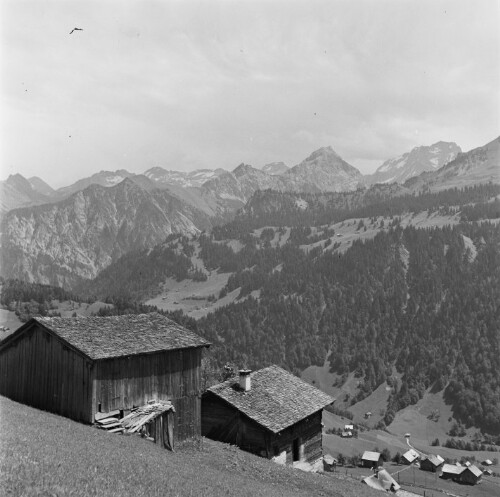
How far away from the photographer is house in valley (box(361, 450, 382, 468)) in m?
136

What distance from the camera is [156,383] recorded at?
37.5 meters

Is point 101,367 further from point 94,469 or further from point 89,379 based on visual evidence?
point 94,469

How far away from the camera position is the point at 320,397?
167 ft

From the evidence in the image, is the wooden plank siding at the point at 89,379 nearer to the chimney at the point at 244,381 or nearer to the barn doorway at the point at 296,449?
the chimney at the point at 244,381

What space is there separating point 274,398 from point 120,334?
1696 centimetres

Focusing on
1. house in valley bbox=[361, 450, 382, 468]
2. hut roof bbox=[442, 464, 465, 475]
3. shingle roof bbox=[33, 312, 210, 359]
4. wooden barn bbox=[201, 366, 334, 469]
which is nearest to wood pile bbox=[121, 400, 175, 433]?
shingle roof bbox=[33, 312, 210, 359]

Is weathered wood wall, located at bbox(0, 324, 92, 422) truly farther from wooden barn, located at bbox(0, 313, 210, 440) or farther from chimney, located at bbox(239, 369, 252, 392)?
chimney, located at bbox(239, 369, 252, 392)

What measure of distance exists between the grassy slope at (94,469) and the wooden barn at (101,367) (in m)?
4.04

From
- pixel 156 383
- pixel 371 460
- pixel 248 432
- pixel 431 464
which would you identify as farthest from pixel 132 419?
pixel 431 464

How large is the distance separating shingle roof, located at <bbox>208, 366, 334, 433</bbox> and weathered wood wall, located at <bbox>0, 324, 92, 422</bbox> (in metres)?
14.7

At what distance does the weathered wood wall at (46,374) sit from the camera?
33.5 metres

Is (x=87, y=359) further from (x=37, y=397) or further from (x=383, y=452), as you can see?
(x=383, y=452)

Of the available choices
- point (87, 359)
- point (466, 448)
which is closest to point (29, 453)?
point (87, 359)

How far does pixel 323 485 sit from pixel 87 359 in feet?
60.4
